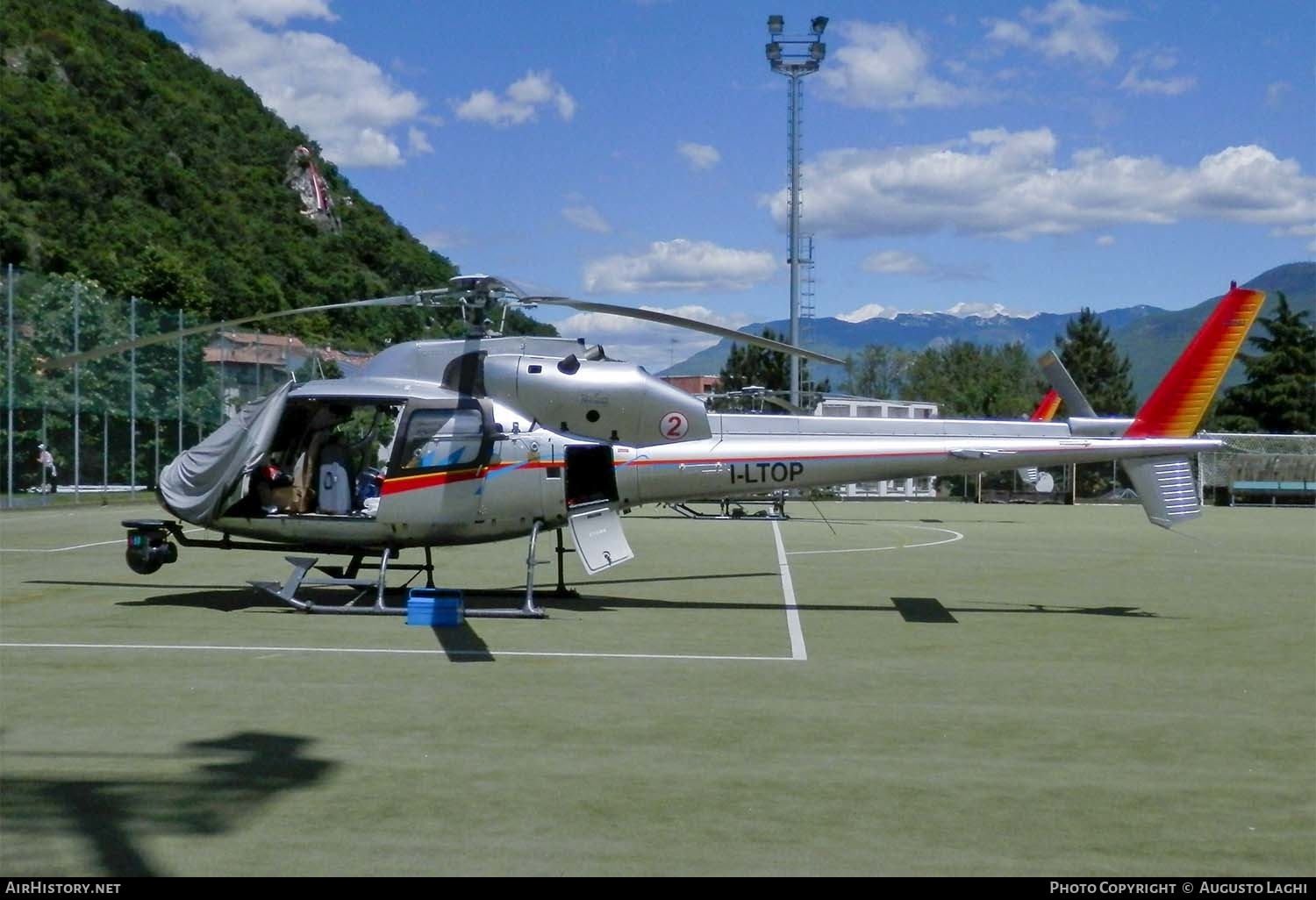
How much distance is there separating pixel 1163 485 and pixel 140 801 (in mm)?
10124

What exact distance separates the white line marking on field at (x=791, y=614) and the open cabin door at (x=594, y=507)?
1666 millimetres

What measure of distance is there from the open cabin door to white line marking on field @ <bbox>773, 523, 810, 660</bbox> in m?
1.67

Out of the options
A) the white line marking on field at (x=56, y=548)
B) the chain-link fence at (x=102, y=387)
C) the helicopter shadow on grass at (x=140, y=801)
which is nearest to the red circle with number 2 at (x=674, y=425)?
the helicopter shadow on grass at (x=140, y=801)

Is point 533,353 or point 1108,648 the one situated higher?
point 533,353

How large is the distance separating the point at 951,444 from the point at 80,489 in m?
29.0

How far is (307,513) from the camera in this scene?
12.3 m

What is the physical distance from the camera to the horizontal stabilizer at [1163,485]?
41.5 ft

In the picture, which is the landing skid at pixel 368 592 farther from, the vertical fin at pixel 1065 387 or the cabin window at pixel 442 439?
the vertical fin at pixel 1065 387

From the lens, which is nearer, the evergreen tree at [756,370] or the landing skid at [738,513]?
the landing skid at [738,513]

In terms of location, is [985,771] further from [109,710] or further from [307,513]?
[307,513]

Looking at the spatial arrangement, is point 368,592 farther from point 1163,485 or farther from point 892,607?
point 1163,485

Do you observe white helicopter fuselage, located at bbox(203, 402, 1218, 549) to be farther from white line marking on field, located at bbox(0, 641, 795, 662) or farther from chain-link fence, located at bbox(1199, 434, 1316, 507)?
chain-link fence, located at bbox(1199, 434, 1316, 507)

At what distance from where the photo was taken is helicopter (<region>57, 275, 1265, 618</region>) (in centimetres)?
1216
